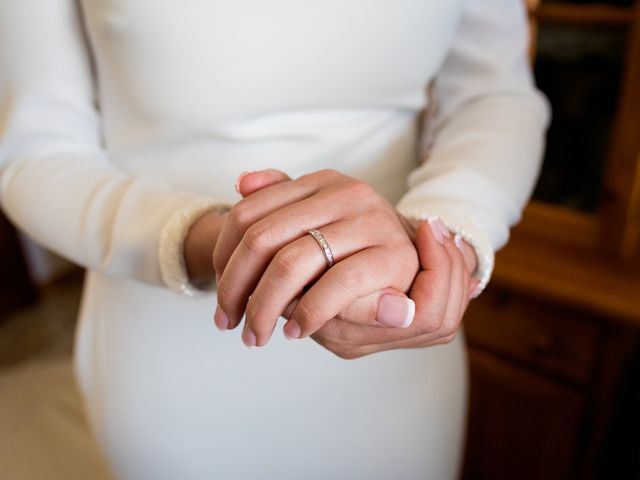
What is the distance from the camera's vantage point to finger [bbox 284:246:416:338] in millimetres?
375

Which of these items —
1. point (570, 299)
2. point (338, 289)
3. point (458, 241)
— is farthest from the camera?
point (570, 299)

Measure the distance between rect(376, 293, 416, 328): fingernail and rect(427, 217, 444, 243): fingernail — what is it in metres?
0.07

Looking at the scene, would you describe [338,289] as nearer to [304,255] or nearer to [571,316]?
[304,255]

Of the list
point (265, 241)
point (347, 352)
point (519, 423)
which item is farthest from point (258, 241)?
point (519, 423)

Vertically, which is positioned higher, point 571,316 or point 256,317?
point 256,317

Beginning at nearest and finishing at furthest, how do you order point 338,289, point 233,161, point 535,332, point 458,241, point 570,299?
point 338,289
point 458,241
point 233,161
point 570,299
point 535,332

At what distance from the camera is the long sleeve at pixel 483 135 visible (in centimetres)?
54

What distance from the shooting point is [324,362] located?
2.06ft

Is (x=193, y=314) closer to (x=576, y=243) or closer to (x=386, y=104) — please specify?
(x=386, y=104)

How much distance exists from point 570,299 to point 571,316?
0.06 m

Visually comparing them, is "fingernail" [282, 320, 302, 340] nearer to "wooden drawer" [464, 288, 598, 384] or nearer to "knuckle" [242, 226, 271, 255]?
"knuckle" [242, 226, 271, 255]

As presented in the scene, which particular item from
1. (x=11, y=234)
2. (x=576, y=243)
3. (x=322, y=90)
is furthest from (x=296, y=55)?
(x=11, y=234)

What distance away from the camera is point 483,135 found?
0.63m

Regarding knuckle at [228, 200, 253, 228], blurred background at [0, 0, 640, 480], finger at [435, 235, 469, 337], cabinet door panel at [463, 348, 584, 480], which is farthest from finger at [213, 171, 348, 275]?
cabinet door panel at [463, 348, 584, 480]
